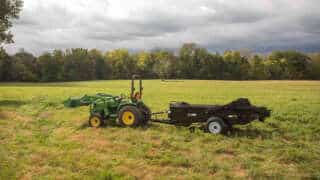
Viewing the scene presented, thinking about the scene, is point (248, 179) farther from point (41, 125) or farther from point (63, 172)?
point (41, 125)

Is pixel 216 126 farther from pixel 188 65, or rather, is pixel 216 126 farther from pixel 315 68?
pixel 315 68

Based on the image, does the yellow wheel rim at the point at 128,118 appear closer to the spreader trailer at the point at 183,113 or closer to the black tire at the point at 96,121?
the spreader trailer at the point at 183,113

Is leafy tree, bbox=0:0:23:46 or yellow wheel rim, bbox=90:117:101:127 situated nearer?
yellow wheel rim, bbox=90:117:101:127

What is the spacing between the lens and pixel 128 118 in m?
17.5

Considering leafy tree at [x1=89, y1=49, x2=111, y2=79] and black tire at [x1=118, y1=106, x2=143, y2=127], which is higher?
leafy tree at [x1=89, y1=49, x2=111, y2=79]

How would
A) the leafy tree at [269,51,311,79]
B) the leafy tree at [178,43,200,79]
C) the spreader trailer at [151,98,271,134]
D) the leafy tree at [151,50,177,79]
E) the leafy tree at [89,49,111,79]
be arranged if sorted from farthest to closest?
the leafy tree at [89,49,111,79] < the leafy tree at [178,43,200,79] < the leafy tree at [151,50,177,79] < the leafy tree at [269,51,311,79] < the spreader trailer at [151,98,271,134]

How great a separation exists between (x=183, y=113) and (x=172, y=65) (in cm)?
9816

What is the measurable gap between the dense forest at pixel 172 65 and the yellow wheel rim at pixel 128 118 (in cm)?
8654

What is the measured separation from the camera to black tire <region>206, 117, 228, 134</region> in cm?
1579

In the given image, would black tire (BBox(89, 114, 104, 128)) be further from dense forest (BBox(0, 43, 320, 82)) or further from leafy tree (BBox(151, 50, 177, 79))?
leafy tree (BBox(151, 50, 177, 79))

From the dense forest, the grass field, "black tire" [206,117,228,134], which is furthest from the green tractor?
the dense forest

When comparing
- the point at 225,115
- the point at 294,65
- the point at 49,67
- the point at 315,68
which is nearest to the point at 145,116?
the point at 225,115

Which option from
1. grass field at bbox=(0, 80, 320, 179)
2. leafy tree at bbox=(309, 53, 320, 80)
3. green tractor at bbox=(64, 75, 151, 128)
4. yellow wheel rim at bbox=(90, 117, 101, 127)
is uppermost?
leafy tree at bbox=(309, 53, 320, 80)

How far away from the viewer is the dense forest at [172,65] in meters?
105
